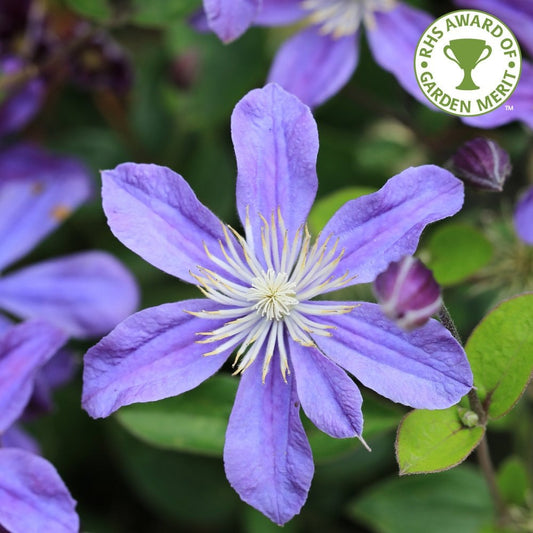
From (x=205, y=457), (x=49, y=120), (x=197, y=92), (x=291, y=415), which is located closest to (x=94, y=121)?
(x=49, y=120)

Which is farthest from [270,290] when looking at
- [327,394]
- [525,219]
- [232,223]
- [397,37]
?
[232,223]

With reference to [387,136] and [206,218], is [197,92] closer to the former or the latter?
[387,136]

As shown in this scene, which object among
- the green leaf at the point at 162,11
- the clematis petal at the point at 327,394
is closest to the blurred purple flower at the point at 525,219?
the clematis petal at the point at 327,394

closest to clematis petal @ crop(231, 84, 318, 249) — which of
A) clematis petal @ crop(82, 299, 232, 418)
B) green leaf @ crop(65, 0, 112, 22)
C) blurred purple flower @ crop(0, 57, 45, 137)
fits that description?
clematis petal @ crop(82, 299, 232, 418)

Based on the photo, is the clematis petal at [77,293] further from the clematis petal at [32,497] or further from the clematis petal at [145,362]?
the clematis petal at [145,362]

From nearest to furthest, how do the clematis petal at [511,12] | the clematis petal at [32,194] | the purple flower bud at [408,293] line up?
the purple flower bud at [408,293], the clematis petal at [511,12], the clematis petal at [32,194]

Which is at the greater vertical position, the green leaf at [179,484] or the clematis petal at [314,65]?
the clematis petal at [314,65]

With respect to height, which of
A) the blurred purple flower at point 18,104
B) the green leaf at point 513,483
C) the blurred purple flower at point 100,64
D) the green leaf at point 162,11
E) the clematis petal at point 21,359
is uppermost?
the green leaf at point 162,11
